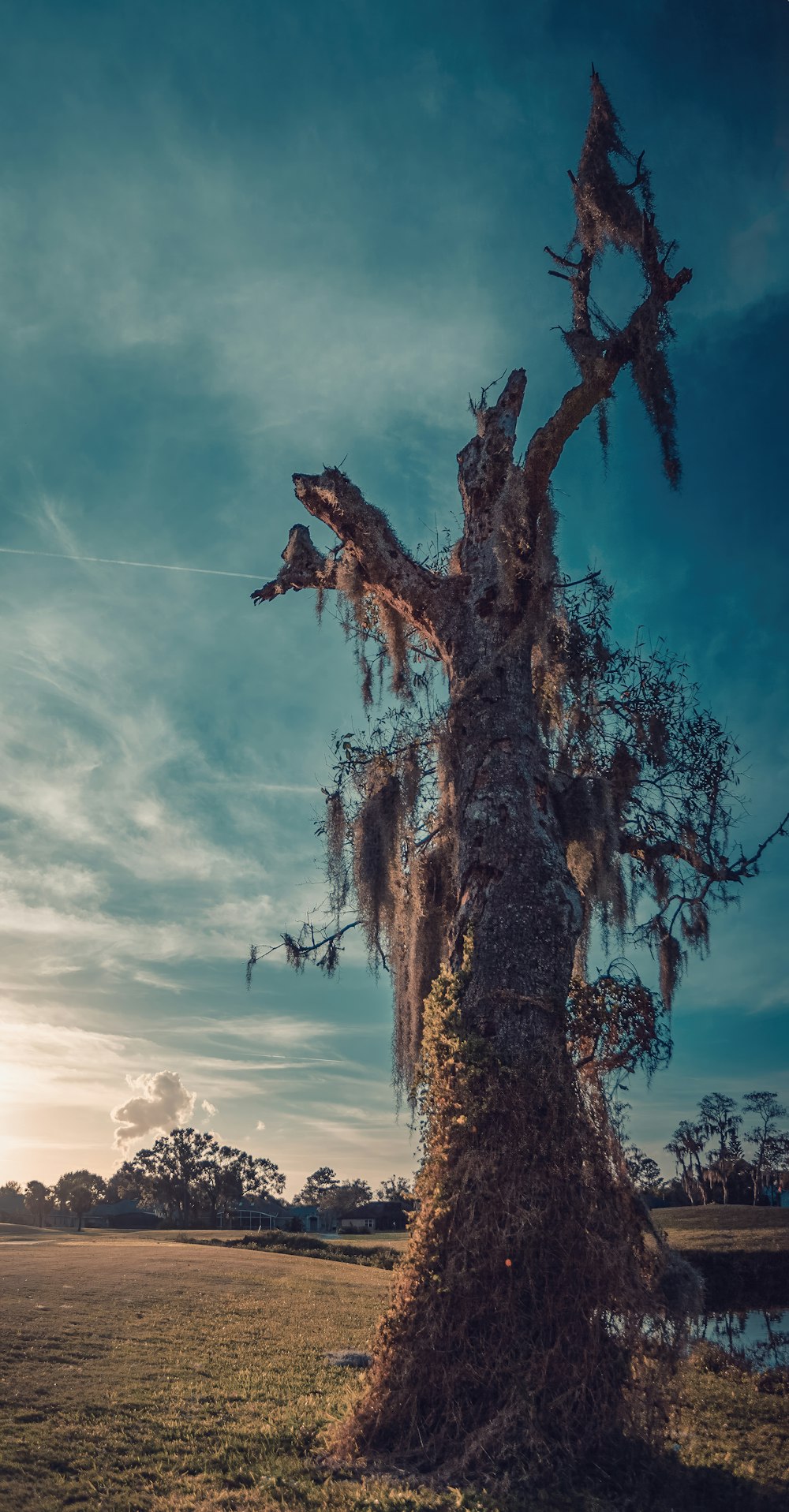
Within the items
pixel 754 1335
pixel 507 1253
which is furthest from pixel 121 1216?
pixel 507 1253

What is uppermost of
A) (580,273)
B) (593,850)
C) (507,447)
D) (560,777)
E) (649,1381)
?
(580,273)

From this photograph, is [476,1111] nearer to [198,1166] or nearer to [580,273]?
[580,273]

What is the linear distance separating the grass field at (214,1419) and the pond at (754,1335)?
3287 mm

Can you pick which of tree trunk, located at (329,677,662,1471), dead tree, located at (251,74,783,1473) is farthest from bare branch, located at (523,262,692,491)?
tree trunk, located at (329,677,662,1471)

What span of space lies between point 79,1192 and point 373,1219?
31.2 meters

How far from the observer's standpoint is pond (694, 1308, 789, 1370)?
37.8ft

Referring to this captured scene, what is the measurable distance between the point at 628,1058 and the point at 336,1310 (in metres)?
10.1

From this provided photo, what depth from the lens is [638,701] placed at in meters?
11.9

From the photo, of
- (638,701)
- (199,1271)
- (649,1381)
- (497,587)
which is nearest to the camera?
(649,1381)

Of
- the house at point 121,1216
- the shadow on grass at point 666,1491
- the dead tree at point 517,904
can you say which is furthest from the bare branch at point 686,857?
the house at point 121,1216

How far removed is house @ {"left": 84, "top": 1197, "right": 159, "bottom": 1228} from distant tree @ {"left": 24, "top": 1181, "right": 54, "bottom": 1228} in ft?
17.1

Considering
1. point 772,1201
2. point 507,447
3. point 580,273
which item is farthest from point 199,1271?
point 772,1201

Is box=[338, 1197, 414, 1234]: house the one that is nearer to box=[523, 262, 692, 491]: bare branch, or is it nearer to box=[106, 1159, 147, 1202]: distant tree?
box=[106, 1159, 147, 1202]: distant tree

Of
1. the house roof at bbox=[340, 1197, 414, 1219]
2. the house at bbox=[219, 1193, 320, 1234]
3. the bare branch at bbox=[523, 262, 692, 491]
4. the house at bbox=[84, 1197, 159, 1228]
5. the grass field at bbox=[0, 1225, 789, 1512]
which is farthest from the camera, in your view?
the house at bbox=[219, 1193, 320, 1234]
